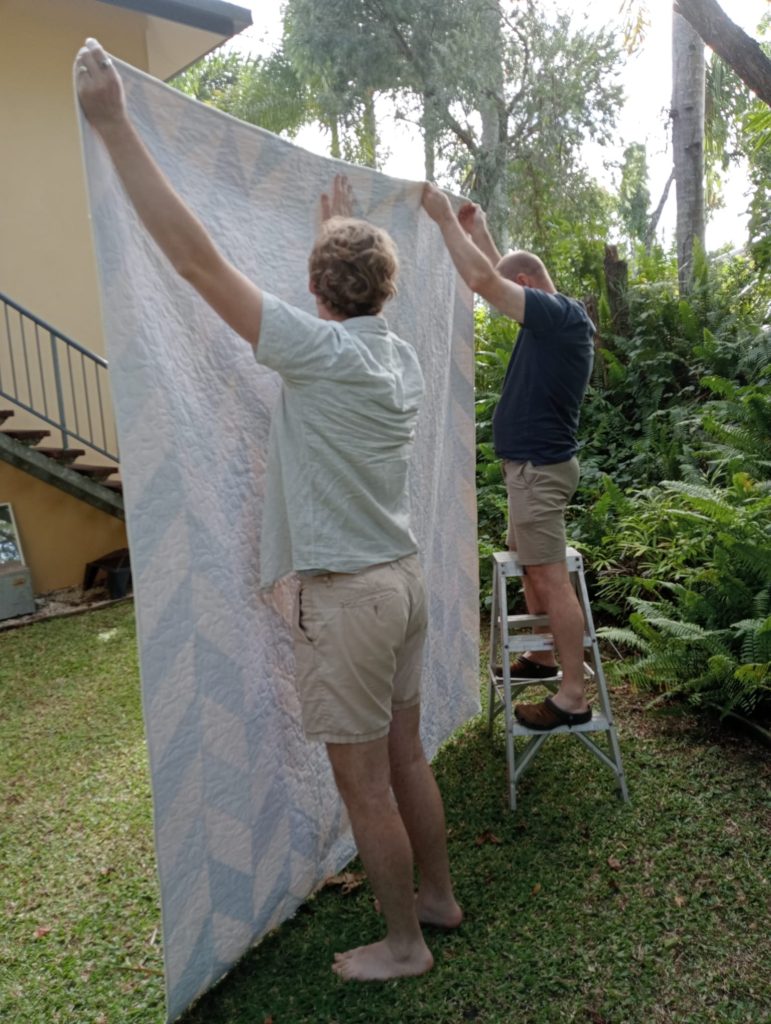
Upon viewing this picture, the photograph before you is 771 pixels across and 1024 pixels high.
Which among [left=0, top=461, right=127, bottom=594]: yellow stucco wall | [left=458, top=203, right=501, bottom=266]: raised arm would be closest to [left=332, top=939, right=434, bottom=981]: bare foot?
[left=458, top=203, right=501, bottom=266]: raised arm

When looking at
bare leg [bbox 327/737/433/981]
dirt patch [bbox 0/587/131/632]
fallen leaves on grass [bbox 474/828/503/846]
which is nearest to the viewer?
bare leg [bbox 327/737/433/981]

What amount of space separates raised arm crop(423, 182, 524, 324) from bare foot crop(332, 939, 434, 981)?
2082 millimetres

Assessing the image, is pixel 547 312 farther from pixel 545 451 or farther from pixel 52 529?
pixel 52 529

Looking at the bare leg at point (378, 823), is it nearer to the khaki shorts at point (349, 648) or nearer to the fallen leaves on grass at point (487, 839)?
the khaki shorts at point (349, 648)

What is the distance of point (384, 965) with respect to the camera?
247cm

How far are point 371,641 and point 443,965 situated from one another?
1087 millimetres

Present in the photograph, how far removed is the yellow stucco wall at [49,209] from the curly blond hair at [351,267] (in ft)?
22.9

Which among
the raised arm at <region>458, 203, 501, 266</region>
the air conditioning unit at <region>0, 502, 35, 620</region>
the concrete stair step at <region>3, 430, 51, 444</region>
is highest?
the raised arm at <region>458, 203, 501, 266</region>

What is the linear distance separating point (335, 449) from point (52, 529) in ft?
23.8

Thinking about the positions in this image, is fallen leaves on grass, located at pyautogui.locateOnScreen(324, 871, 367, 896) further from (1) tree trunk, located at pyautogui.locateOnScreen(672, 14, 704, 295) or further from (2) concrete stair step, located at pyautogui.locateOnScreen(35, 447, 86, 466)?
(1) tree trunk, located at pyautogui.locateOnScreen(672, 14, 704, 295)

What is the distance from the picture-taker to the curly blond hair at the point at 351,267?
7.02ft

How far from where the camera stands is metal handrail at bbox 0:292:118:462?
8.26m

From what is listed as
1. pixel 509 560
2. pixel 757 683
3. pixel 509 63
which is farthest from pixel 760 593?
pixel 509 63

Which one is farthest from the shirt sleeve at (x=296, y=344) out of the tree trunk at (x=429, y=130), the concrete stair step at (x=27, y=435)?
the tree trunk at (x=429, y=130)
